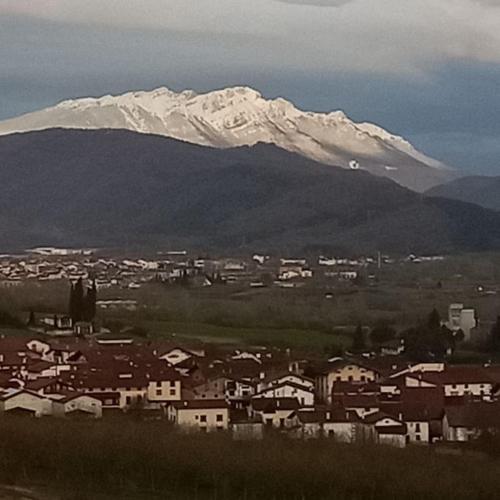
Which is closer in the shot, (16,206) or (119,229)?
(119,229)

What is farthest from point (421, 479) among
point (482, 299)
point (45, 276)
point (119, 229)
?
point (119, 229)

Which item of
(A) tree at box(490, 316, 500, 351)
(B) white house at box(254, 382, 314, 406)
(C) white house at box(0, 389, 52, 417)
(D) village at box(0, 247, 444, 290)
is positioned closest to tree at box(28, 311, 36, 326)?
Answer: (D) village at box(0, 247, 444, 290)

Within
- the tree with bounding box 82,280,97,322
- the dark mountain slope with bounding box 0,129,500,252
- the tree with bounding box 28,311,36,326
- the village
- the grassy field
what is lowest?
the grassy field

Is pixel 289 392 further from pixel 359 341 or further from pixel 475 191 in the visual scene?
pixel 475 191

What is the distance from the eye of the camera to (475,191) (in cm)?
15888

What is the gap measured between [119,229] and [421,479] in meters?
107

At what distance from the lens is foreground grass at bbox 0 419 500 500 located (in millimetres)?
17281

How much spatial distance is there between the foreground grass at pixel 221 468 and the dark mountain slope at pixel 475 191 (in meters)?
127

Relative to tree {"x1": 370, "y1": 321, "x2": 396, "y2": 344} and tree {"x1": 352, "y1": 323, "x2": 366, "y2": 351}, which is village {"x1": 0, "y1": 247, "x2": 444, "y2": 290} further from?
tree {"x1": 352, "y1": 323, "x2": 366, "y2": 351}

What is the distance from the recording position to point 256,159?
525 feet

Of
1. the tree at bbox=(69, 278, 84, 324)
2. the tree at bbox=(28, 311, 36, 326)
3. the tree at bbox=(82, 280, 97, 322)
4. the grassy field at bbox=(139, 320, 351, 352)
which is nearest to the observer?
the grassy field at bbox=(139, 320, 351, 352)

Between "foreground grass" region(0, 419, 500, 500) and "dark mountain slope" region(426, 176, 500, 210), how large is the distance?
127 m

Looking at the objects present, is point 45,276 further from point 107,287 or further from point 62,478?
point 62,478

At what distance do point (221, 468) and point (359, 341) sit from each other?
17.9 metres
